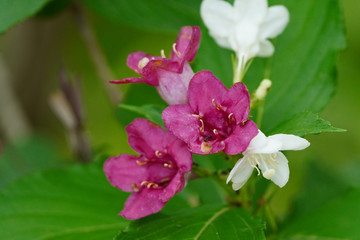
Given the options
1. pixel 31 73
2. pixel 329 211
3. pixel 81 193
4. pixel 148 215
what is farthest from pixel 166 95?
pixel 31 73

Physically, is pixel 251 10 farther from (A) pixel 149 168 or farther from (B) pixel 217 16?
(A) pixel 149 168

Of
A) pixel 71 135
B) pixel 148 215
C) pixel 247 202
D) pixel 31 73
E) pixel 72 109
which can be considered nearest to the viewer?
pixel 148 215

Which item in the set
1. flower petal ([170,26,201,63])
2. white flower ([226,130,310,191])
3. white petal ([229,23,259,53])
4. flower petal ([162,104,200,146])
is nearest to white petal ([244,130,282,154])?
white flower ([226,130,310,191])

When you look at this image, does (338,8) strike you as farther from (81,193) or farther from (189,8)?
(81,193)

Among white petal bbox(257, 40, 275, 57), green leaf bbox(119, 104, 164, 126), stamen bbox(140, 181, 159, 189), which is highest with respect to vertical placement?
white petal bbox(257, 40, 275, 57)

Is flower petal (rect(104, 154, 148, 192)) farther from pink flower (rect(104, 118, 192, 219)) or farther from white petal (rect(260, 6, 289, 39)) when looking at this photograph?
white petal (rect(260, 6, 289, 39))

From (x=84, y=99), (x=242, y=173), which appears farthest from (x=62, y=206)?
(x=84, y=99)
